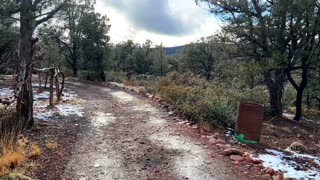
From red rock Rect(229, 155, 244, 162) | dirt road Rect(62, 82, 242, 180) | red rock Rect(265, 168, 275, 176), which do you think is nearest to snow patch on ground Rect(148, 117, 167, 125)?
dirt road Rect(62, 82, 242, 180)

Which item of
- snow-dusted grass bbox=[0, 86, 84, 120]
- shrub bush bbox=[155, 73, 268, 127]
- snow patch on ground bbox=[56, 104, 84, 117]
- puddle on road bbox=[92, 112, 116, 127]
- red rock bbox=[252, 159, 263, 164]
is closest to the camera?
red rock bbox=[252, 159, 263, 164]

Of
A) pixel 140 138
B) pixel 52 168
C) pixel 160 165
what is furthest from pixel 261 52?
pixel 52 168

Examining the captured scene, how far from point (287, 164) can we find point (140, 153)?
108 inches

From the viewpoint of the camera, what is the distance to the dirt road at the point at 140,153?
Answer: 206 inches

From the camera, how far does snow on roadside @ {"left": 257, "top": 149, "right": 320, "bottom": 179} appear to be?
540cm

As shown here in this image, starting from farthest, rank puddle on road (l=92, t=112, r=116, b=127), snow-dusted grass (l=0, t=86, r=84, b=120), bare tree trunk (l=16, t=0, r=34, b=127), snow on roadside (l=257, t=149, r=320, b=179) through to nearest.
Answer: snow-dusted grass (l=0, t=86, r=84, b=120), puddle on road (l=92, t=112, r=116, b=127), bare tree trunk (l=16, t=0, r=34, b=127), snow on roadside (l=257, t=149, r=320, b=179)

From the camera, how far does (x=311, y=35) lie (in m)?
13.7

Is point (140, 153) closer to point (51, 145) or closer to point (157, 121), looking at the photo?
point (51, 145)

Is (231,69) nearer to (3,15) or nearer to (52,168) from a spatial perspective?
(3,15)

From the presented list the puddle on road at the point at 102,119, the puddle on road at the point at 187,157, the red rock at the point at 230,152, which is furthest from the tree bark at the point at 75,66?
the red rock at the point at 230,152

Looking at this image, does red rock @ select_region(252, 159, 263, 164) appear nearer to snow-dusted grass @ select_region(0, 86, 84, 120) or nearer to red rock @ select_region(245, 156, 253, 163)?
red rock @ select_region(245, 156, 253, 163)

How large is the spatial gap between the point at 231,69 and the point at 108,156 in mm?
10117

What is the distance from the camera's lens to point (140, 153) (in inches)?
245

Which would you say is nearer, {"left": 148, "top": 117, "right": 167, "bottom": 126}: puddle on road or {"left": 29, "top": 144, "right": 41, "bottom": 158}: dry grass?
{"left": 29, "top": 144, "right": 41, "bottom": 158}: dry grass
